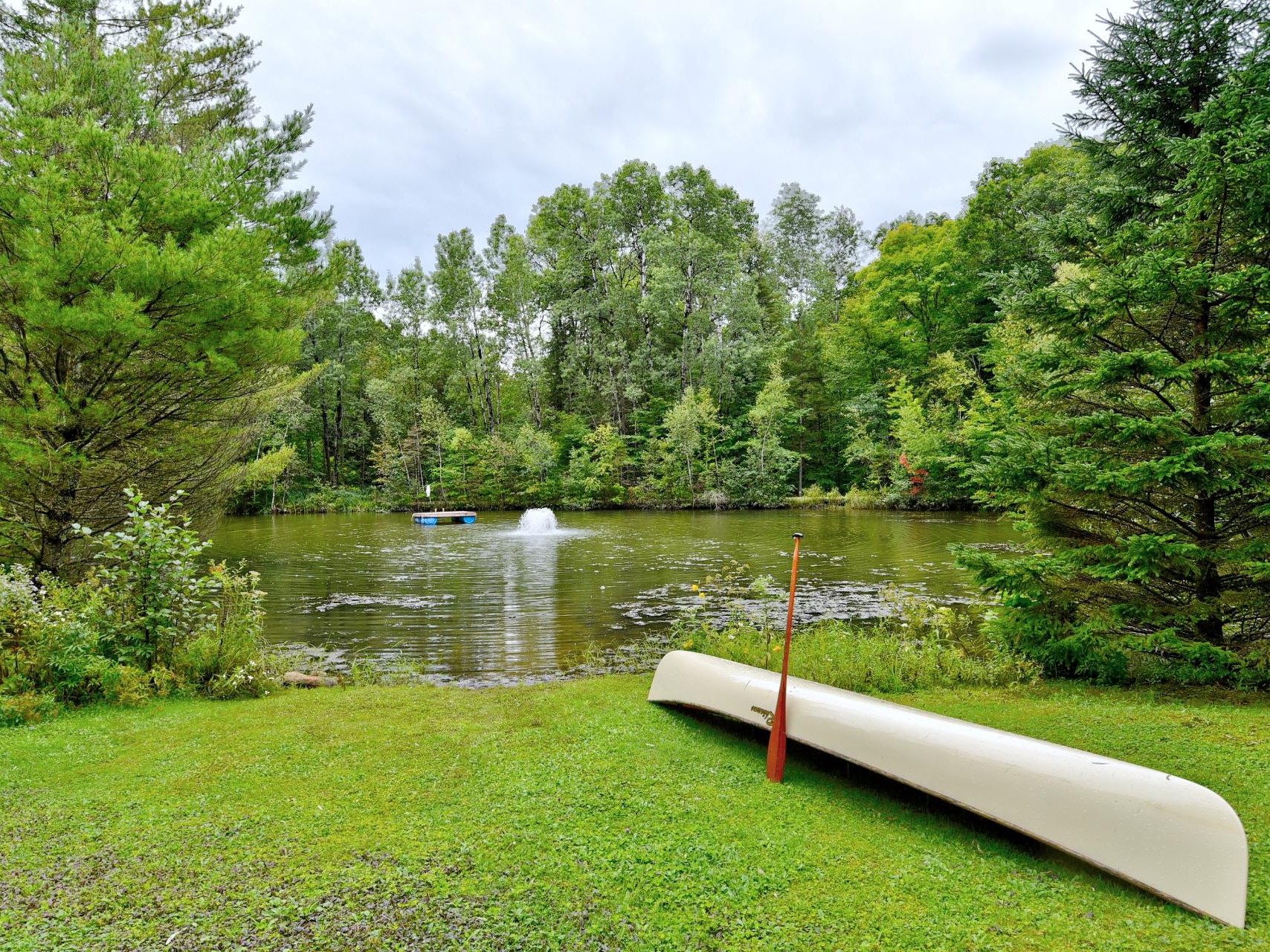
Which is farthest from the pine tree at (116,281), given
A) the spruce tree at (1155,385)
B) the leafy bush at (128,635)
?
the spruce tree at (1155,385)

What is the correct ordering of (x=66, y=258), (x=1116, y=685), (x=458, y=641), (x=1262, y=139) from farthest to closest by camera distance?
(x=458, y=641)
(x=66, y=258)
(x=1116, y=685)
(x=1262, y=139)

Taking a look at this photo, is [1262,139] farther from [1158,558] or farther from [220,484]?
[220,484]

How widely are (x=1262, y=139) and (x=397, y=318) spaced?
44.6m

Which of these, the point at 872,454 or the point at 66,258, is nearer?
the point at 66,258

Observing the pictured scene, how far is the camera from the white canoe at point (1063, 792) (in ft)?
7.99

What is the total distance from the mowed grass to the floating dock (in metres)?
23.6

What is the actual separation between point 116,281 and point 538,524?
19766mm

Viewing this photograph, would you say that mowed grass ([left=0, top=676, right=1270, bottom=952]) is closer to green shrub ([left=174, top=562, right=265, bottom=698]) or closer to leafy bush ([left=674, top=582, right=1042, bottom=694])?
green shrub ([left=174, top=562, right=265, bottom=698])

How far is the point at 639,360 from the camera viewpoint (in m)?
37.8

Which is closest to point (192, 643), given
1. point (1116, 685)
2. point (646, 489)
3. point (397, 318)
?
point (1116, 685)

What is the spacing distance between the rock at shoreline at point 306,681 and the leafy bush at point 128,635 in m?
0.29

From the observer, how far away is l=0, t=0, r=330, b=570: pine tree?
6.26 meters

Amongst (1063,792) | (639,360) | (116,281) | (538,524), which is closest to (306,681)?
(116,281)

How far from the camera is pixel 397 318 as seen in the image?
42.9 m
